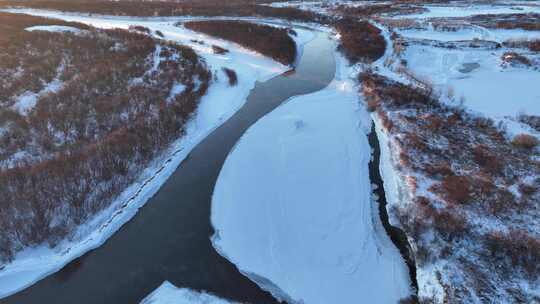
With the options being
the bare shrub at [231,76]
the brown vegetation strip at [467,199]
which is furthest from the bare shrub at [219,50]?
the brown vegetation strip at [467,199]

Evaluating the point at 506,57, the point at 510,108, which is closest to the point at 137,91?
the point at 510,108

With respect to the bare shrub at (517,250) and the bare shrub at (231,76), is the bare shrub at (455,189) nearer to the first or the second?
the bare shrub at (517,250)

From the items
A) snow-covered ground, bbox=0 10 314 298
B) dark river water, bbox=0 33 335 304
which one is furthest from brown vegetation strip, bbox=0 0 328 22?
dark river water, bbox=0 33 335 304

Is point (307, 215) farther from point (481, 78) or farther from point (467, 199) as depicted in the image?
point (481, 78)

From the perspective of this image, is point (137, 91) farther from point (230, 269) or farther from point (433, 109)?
point (433, 109)

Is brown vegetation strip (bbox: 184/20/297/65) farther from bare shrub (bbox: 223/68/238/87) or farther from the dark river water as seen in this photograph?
the dark river water

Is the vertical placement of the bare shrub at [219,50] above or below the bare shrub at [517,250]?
above
